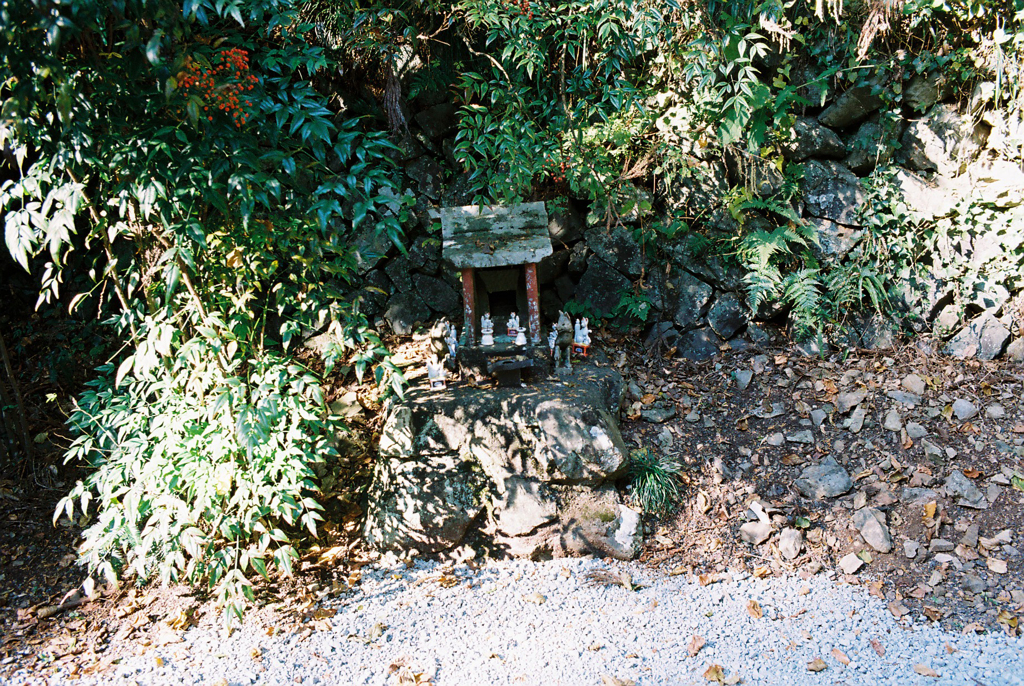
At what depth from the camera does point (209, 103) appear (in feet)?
7.93

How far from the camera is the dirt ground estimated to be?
10.1 ft

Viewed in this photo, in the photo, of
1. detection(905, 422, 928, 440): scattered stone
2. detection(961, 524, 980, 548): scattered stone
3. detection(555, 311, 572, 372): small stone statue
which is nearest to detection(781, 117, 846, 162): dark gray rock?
detection(905, 422, 928, 440): scattered stone

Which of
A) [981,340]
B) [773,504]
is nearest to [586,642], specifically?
[773,504]

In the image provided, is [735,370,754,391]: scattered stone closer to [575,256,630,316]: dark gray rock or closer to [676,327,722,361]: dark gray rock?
[676,327,722,361]: dark gray rock

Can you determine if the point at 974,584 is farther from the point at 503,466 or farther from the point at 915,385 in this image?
the point at 503,466

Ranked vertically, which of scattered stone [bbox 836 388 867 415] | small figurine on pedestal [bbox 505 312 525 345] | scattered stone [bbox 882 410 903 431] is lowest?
scattered stone [bbox 882 410 903 431]

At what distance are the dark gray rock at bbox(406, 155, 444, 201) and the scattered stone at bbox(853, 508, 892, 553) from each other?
3.38 m

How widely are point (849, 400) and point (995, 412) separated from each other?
76 centimetres

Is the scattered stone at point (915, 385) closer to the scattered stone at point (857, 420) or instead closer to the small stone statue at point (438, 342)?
the scattered stone at point (857, 420)

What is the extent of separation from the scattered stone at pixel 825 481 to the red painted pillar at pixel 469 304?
2.01 meters

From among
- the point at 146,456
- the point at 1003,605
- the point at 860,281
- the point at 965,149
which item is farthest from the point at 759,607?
the point at 965,149

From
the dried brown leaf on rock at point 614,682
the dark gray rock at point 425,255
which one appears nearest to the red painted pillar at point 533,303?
the dark gray rock at point 425,255

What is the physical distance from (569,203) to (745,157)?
1256 mm

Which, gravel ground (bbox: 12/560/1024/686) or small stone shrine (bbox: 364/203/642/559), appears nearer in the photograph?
gravel ground (bbox: 12/560/1024/686)
